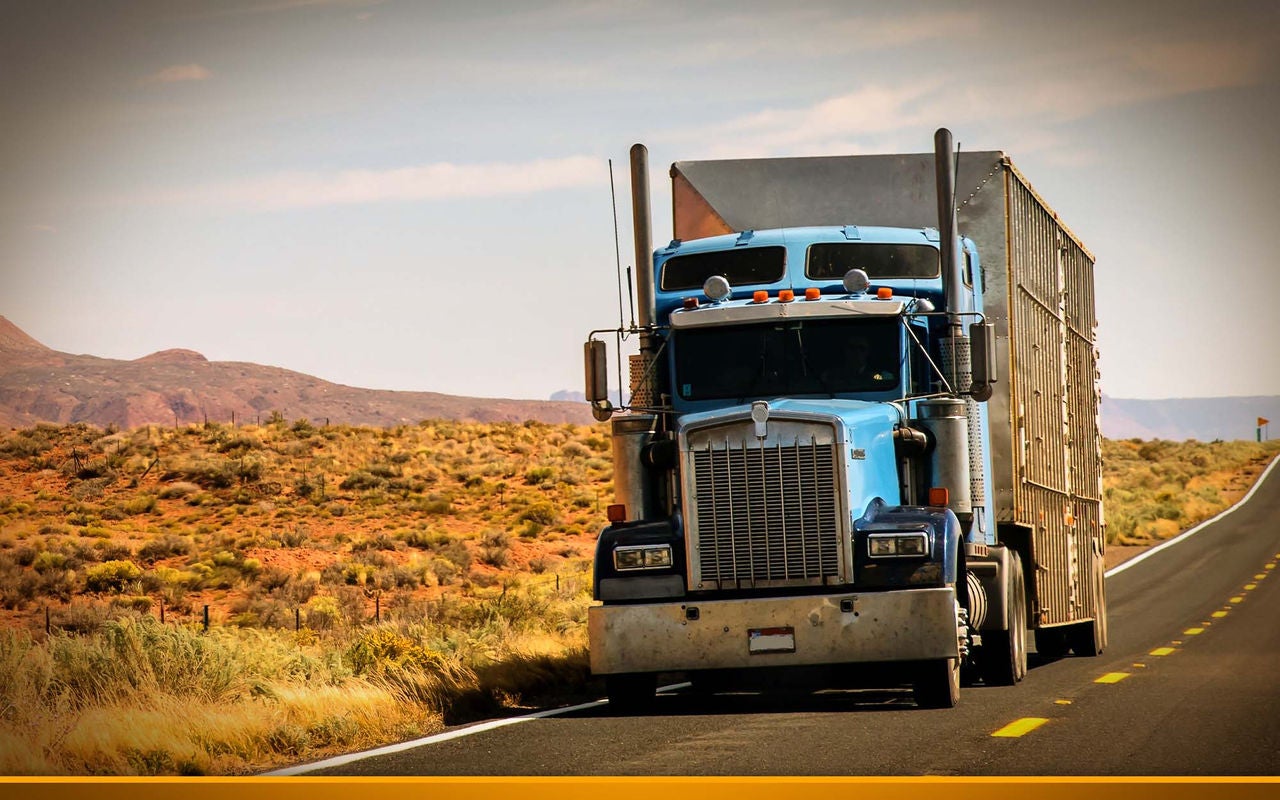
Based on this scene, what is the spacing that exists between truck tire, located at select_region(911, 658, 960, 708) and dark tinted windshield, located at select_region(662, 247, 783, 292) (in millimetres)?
3585

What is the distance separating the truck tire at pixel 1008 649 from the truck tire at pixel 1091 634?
4.60 m

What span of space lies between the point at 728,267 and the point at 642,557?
302 cm

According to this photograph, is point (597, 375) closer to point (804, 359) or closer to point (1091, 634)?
point (804, 359)

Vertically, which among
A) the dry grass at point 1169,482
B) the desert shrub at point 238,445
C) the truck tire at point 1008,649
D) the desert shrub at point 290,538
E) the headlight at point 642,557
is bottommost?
the dry grass at point 1169,482

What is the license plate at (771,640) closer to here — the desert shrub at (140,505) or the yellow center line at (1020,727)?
the yellow center line at (1020,727)

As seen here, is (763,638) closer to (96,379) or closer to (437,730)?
(437,730)

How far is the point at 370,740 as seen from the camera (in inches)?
459

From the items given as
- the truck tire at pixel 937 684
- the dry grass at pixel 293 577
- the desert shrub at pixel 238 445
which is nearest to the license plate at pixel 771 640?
the truck tire at pixel 937 684

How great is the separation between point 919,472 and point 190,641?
6853mm

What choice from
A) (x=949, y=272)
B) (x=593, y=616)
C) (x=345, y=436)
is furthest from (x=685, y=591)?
(x=345, y=436)

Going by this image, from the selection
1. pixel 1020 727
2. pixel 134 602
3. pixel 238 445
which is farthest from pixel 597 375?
pixel 238 445

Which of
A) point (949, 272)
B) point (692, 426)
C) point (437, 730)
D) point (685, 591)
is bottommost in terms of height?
point (437, 730)

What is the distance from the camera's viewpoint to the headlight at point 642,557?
42.3 feet

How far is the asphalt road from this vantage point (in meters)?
9.71
